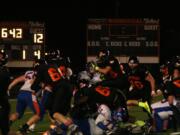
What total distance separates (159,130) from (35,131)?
8.23 feet

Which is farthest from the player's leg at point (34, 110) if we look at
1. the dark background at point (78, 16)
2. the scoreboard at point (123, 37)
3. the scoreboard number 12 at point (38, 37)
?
the dark background at point (78, 16)

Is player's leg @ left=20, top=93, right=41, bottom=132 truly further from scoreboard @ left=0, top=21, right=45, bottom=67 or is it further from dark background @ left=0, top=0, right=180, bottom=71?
dark background @ left=0, top=0, right=180, bottom=71

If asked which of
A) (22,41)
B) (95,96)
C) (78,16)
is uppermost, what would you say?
(78,16)

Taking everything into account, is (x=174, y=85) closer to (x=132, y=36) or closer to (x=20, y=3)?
(x=132, y=36)

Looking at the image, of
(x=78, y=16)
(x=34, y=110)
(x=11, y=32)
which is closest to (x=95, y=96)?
(x=34, y=110)

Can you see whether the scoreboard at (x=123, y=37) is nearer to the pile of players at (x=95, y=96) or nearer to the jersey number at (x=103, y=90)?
the pile of players at (x=95, y=96)

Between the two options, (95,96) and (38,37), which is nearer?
(95,96)

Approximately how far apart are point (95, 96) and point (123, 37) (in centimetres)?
1395

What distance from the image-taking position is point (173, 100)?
41.6 ft

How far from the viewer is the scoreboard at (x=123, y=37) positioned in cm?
2511

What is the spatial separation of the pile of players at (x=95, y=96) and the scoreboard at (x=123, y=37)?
10.5 metres

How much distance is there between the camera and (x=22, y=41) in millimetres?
24891

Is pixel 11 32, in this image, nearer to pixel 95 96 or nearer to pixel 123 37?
pixel 123 37

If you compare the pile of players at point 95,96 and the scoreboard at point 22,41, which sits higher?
the scoreboard at point 22,41
